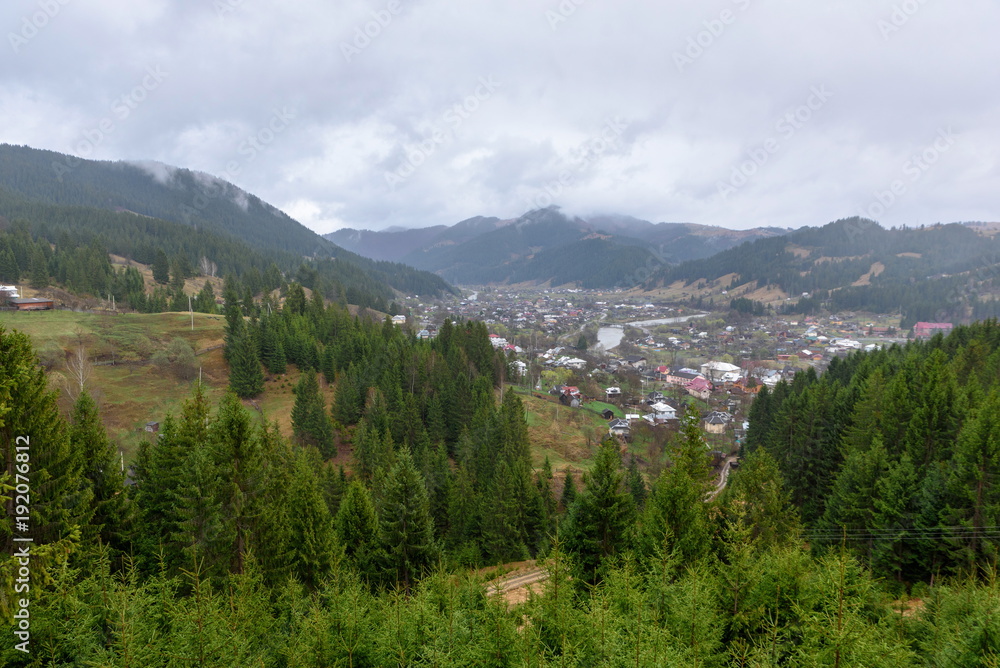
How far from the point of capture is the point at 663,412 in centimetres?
7319

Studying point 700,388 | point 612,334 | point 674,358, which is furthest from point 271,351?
point 612,334

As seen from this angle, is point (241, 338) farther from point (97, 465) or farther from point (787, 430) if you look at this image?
point (787, 430)

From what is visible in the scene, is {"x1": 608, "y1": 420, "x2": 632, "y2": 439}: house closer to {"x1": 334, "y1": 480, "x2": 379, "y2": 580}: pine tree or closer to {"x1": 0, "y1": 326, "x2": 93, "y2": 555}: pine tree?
{"x1": 334, "y1": 480, "x2": 379, "y2": 580}: pine tree

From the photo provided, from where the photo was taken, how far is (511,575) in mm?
24781

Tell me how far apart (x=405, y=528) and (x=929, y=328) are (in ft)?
665

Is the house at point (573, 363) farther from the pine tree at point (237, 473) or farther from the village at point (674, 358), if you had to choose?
the pine tree at point (237, 473)

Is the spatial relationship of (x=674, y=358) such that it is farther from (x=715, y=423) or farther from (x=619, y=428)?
(x=619, y=428)

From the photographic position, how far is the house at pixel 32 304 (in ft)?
204

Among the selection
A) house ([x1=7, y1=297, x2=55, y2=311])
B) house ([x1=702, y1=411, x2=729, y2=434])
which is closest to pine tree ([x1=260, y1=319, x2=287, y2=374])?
house ([x1=7, y1=297, x2=55, y2=311])

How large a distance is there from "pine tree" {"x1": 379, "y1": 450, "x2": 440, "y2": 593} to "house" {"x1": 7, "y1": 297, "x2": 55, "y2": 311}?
75.2 meters

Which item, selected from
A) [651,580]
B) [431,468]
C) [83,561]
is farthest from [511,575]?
[83,561]

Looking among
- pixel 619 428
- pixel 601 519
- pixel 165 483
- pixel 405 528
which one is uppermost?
pixel 165 483

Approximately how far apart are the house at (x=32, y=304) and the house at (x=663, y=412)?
94.0 meters

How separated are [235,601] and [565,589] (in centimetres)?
880
